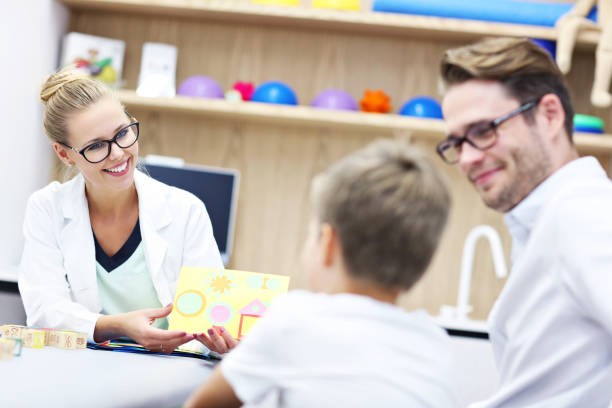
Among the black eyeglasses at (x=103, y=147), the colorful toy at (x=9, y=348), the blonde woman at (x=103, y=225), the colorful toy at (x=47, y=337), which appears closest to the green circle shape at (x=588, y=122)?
the blonde woman at (x=103, y=225)

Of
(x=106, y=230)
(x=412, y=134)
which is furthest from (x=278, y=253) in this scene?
(x=106, y=230)

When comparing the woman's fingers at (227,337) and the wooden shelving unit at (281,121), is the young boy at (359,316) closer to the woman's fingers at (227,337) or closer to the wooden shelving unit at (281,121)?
the woman's fingers at (227,337)

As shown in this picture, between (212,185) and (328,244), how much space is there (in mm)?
2219

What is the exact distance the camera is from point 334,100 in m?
2.92

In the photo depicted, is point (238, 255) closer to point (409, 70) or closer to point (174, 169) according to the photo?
point (174, 169)

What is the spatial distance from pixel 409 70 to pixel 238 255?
1.18 m

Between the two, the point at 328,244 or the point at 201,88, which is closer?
the point at 328,244

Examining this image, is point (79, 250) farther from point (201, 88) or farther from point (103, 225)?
point (201, 88)

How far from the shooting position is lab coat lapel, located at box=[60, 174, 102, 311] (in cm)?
154

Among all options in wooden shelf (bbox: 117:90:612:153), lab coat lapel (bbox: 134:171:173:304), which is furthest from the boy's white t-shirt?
wooden shelf (bbox: 117:90:612:153)

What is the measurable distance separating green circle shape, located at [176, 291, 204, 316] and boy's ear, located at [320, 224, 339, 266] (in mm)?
457

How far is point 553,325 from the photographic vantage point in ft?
3.50

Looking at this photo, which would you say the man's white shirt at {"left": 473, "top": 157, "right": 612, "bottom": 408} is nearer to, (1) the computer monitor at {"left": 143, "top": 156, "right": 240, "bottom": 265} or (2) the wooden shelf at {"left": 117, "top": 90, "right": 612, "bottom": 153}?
(2) the wooden shelf at {"left": 117, "top": 90, "right": 612, "bottom": 153}

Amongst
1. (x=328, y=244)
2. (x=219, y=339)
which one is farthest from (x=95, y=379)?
(x=328, y=244)
